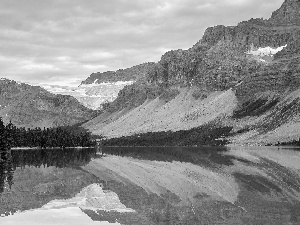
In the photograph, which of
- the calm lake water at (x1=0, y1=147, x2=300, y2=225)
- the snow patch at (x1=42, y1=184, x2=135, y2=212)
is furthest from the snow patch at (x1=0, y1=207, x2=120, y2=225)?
the snow patch at (x1=42, y1=184, x2=135, y2=212)

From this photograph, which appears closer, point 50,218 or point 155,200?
point 50,218

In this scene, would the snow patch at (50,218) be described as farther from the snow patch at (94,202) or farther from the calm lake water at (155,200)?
the snow patch at (94,202)

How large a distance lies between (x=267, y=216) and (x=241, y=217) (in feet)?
7.52

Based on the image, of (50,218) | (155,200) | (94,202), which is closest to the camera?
(50,218)

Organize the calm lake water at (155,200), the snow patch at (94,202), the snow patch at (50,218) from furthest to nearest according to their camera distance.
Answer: the snow patch at (94,202)
the calm lake water at (155,200)
the snow patch at (50,218)

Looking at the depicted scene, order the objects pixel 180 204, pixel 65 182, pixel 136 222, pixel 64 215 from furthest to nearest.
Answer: pixel 65 182 → pixel 180 204 → pixel 64 215 → pixel 136 222

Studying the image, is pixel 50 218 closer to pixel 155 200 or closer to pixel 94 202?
pixel 94 202

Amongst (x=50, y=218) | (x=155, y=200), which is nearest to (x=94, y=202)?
(x=155, y=200)

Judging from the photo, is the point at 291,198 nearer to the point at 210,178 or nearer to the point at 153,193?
the point at 153,193

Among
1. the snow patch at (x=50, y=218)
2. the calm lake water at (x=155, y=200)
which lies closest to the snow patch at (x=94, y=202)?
the calm lake water at (x=155, y=200)

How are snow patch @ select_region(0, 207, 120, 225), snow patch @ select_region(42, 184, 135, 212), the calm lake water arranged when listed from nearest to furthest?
1. snow patch @ select_region(0, 207, 120, 225)
2. the calm lake water
3. snow patch @ select_region(42, 184, 135, 212)

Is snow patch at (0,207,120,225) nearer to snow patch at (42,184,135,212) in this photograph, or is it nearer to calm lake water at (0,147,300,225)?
calm lake water at (0,147,300,225)

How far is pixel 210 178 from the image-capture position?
75625 mm

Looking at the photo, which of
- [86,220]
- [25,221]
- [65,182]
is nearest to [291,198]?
[86,220]
